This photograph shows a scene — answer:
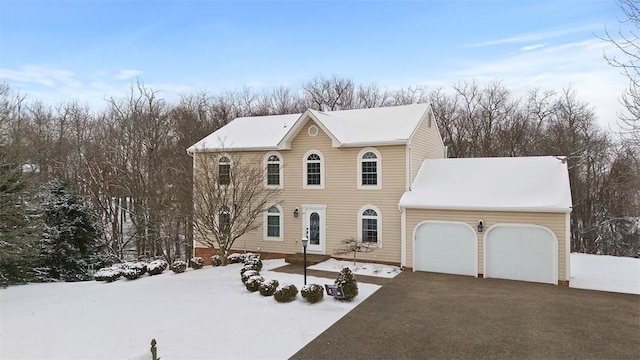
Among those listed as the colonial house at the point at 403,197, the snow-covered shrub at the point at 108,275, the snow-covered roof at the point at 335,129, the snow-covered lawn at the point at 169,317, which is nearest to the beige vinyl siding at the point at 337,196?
the colonial house at the point at 403,197

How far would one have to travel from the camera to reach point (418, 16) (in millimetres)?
14852

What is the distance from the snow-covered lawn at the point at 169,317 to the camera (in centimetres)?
793

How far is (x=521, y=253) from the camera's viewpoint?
13562mm

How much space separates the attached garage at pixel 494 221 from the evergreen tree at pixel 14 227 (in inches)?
529

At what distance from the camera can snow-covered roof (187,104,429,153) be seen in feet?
54.2

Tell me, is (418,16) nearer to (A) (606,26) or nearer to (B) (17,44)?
(A) (606,26)

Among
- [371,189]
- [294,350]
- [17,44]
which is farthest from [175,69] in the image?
[294,350]

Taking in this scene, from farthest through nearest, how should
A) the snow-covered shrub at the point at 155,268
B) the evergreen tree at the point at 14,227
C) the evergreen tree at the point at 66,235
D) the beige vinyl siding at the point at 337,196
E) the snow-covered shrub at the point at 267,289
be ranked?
the evergreen tree at the point at 66,235, the beige vinyl siding at the point at 337,196, the snow-covered shrub at the point at 155,268, the evergreen tree at the point at 14,227, the snow-covered shrub at the point at 267,289

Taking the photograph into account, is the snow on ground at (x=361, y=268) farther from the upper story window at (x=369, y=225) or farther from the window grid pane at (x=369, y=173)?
the window grid pane at (x=369, y=173)

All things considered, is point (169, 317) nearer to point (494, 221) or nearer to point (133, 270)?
point (133, 270)

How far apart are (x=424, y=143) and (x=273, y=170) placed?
713 cm

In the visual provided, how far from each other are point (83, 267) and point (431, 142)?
17.9 metres

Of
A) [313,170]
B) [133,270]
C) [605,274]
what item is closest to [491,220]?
[605,274]

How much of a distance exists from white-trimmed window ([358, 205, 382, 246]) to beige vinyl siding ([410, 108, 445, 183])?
2.07 metres
